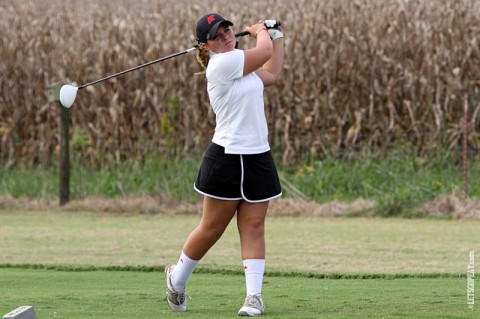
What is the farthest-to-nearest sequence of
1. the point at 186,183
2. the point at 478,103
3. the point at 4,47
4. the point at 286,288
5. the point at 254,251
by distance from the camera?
the point at 4,47
the point at 478,103
the point at 186,183
the point at 286,288
the point at 254,251

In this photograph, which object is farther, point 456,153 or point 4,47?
point 4,47

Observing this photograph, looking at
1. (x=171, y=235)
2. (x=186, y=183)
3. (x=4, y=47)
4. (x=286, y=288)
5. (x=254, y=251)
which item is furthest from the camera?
(x=4, y=47)

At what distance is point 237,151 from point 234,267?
11.7 ft

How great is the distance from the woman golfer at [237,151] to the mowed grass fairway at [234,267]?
0.40m

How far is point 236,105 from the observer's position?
6.63 m

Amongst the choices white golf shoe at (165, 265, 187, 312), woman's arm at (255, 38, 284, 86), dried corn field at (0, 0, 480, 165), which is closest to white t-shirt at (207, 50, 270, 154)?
woman's arm at (255, 38, 284, 86)

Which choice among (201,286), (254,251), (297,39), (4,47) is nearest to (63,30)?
(4,47)

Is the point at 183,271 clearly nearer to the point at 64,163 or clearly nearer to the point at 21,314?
the point at 21,314

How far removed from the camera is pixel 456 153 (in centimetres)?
1792

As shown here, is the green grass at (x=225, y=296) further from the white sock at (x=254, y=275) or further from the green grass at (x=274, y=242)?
the green grass at (x=274, y=242)

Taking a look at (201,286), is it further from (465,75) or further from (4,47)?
(4,47)

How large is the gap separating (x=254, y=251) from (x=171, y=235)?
711 cm

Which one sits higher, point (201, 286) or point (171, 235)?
point (201, 286)

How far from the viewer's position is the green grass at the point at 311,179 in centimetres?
1656
